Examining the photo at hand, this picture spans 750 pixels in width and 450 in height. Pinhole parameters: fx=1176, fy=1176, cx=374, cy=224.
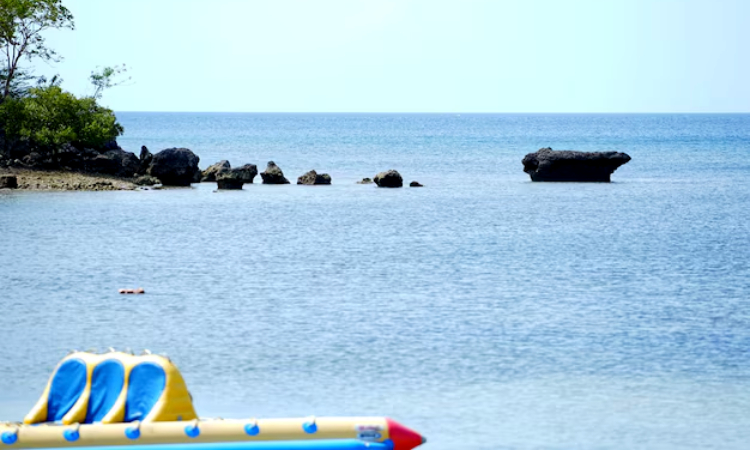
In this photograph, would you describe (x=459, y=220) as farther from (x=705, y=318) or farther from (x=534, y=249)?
(x=705, y=318)

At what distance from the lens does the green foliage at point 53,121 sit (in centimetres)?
7962

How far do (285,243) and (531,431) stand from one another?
106 feet

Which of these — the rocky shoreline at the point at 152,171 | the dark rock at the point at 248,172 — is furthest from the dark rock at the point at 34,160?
the dark rock at the point at 248,172

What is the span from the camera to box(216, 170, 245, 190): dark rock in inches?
3295

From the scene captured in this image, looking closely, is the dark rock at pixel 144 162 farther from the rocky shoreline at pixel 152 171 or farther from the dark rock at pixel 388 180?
the dark rock at pixel 388 180

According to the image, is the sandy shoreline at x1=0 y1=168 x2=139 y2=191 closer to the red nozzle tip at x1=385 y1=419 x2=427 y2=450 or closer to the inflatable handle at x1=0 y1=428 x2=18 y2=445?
the inflatable handle at x1=0 y1=428 x2=18 y2=445

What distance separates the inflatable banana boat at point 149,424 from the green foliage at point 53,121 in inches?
2472

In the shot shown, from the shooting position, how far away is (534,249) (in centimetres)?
5172

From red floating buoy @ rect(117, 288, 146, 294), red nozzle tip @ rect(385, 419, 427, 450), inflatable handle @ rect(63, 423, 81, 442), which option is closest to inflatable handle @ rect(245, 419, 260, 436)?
red nozzle tip @ rect(385, 419, 427, 450)

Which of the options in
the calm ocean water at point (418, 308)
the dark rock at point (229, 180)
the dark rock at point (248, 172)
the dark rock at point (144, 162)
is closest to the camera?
the calm ocean water at point (418, 308)

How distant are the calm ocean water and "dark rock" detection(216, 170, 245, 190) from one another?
822 cm

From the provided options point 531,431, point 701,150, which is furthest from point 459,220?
point 701,150

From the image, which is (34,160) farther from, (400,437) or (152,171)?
(400,437)

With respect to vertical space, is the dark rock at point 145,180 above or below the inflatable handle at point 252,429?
above
